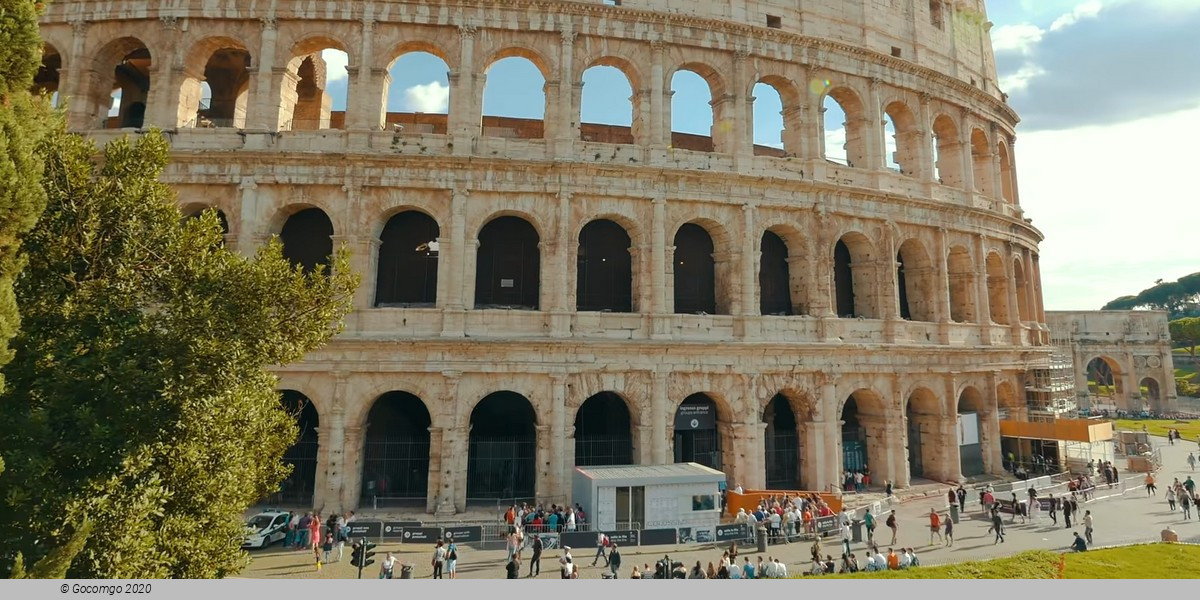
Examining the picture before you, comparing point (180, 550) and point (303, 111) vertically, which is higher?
point (303, 111)

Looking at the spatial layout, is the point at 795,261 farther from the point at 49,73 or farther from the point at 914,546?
the point at 49,73

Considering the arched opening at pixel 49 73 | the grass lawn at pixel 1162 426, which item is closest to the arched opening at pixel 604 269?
the arched opening at pixel 49 73

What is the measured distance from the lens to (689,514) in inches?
602

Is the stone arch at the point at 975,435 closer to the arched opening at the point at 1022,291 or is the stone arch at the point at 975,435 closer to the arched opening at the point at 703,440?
the arched opening at the point at 1022,291

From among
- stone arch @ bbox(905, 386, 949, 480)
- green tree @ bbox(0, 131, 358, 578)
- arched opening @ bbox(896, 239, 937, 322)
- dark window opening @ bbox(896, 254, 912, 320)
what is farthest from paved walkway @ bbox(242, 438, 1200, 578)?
dark window opening @ bbox(896, 254, 912, 320)

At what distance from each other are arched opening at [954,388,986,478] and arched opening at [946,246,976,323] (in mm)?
2893

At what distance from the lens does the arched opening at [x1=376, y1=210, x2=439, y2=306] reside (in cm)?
1856

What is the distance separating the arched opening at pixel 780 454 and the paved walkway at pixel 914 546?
3257mm

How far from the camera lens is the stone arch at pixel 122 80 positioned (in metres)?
18.2

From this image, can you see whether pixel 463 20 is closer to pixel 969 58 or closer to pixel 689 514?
pixel 689 514

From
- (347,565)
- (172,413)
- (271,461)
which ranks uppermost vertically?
(172,413)

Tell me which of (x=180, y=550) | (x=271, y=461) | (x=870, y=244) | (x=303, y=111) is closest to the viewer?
(x=180, y=550)

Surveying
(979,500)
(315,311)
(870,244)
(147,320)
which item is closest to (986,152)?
(870,244)

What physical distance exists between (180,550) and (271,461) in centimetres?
198
